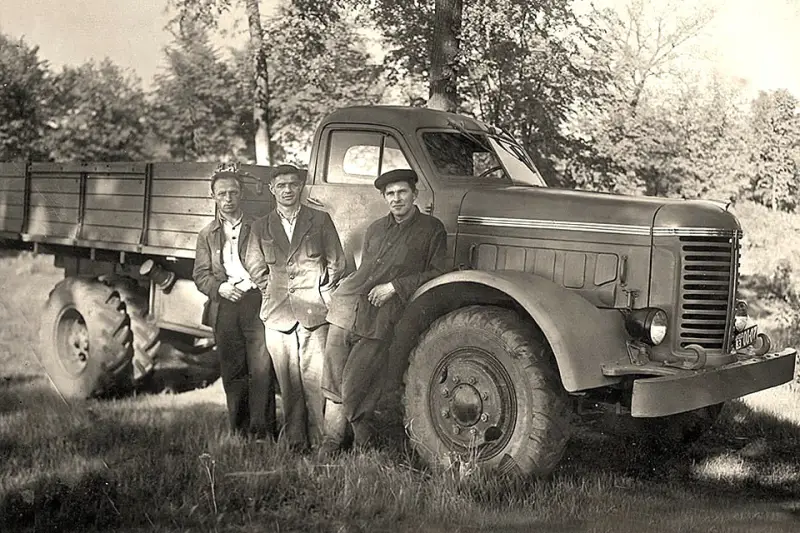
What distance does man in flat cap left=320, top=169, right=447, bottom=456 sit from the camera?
4.45m

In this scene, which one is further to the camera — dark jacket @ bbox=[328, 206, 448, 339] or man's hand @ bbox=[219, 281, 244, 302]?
man's hand @ bbox=[219, 281, 244, 302]

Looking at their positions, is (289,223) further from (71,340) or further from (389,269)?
(71,340)

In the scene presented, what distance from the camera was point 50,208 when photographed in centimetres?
639

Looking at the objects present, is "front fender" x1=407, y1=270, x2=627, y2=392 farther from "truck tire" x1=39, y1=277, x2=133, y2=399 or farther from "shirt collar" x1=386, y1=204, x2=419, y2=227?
"truck tire" x1=39, y1=277, x2=133, y2=399

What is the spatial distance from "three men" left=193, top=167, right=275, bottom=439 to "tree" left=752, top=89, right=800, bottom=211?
15.5ft

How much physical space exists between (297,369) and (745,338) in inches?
99.1

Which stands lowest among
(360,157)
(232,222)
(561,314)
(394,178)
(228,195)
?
(561,314)

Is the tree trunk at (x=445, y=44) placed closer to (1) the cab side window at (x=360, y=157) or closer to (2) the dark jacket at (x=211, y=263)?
(1) the cab side window at (x=360, y=157)

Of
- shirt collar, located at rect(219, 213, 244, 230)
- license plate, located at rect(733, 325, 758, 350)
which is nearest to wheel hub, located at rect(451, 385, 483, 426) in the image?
license plate, located at rect(733, 325, 758, 350)

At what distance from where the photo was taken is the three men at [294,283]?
4.55 metres

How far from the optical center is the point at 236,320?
4816 millimetres

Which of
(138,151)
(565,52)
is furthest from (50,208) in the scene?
(565,52)

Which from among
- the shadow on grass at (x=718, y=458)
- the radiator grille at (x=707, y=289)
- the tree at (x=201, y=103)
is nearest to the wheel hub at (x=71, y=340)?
the tree at (x=201, y=103)

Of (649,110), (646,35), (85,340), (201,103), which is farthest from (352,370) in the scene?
(649,110)
